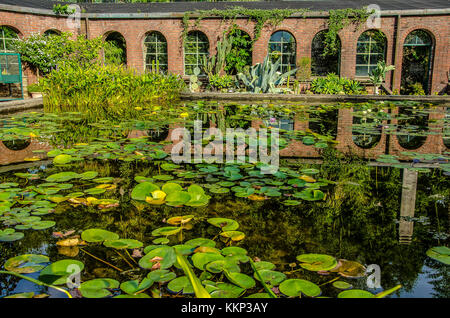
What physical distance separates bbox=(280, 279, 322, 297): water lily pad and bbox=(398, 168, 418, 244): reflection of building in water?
61cm

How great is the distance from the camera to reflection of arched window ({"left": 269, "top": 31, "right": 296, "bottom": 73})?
1296 cm

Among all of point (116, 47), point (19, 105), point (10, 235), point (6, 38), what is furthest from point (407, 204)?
point (116, 47)

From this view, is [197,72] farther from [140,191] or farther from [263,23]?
[140,191]

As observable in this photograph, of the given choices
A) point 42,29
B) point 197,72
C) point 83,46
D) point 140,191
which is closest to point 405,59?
point 197,72

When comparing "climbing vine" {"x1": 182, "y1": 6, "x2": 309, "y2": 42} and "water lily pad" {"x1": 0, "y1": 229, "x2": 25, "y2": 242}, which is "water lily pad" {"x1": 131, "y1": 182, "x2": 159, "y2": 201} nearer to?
"water lily pad" {"x1": 0, "y1": 229, "x2": 25, "y2": 242}

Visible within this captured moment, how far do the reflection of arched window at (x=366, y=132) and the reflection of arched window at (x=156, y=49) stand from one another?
382 inches

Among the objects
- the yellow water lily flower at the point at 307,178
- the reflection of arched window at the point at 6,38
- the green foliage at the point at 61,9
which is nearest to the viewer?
the yellow water lily flower at the point at 307,178

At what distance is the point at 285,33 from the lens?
1295 cm

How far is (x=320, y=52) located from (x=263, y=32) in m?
2.86

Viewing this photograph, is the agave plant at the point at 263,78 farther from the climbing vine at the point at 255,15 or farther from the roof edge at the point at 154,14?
the roof edge at the point at 154,14

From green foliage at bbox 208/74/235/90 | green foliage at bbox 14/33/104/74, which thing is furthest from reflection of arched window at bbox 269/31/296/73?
green foliage at bbox 14/33/104/74

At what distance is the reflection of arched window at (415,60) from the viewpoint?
13266mm

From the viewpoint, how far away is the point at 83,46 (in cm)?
1125

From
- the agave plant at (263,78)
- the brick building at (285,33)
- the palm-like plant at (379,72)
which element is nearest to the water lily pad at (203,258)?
the agave plant at (263,78)
